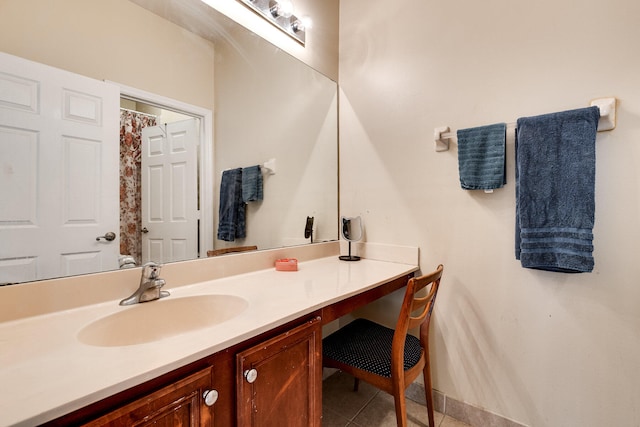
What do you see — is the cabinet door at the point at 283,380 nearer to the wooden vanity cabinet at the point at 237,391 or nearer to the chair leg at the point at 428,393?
the wooden vanity cabinet at the point at 237,391

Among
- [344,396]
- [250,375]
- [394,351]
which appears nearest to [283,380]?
[250,375]

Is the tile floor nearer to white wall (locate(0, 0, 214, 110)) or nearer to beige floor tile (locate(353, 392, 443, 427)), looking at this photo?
beige floor tile (locate(353, 392, 443, 427))

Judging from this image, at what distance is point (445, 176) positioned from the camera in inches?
58.8

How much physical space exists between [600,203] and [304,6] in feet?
6.00

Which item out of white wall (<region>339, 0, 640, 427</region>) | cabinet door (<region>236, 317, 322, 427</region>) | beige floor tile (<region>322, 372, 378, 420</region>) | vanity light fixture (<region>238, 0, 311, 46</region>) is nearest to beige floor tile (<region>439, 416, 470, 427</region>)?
white wall (<region>339, 0, 640, 427</region>)

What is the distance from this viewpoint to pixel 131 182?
1.09m

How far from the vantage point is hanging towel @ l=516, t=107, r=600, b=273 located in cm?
108

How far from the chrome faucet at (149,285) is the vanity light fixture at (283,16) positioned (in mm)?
1340

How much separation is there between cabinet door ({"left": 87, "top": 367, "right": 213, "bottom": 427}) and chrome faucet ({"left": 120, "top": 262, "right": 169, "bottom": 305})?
45cm

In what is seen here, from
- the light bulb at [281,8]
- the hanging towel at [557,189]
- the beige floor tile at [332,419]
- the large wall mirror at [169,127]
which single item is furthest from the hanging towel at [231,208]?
the hanging towel at [557,189]

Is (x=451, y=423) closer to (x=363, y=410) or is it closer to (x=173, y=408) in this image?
(x=363, y=410)

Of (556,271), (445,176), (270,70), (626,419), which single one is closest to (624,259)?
(556,271)

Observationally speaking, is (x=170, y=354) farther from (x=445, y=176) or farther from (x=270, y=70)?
(x=270, y=70)

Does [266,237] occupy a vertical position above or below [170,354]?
above
